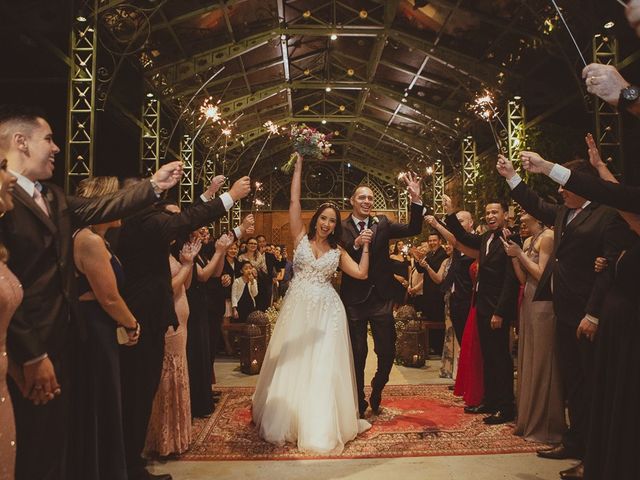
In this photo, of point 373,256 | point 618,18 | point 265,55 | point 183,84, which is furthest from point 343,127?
point 373,256

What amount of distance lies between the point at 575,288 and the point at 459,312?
2344mm

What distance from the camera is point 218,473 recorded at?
3.39m

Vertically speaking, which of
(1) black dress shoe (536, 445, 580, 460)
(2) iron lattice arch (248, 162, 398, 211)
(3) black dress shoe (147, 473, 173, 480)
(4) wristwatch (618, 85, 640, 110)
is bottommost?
(3) black dress shoe (147, 473, 173, 480)

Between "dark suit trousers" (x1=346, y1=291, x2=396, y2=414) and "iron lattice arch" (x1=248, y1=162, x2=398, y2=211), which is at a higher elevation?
"iron lattice arch" (x1=248, y1=162, x2=398, y2=211)

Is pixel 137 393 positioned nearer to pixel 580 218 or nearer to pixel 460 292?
pixel 580 218

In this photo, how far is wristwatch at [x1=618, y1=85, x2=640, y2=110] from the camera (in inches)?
85.8

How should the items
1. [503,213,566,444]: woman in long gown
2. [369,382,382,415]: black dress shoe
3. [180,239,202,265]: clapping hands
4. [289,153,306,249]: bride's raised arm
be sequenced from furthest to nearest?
[369,382,382,415]: black dress shoe
[289,153,306,249]: bride's raised arm
[503,213,566,444]: woman in long gown
[180,239,202,265]: clapping hands

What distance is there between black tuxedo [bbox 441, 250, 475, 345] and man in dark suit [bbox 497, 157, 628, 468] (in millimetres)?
1897

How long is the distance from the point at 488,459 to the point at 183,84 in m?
10.5

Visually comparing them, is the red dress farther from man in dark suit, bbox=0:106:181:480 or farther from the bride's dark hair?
man in dark suit, bbox=0:106:181:480

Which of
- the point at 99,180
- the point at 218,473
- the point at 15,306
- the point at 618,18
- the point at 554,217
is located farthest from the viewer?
the point at 618,18

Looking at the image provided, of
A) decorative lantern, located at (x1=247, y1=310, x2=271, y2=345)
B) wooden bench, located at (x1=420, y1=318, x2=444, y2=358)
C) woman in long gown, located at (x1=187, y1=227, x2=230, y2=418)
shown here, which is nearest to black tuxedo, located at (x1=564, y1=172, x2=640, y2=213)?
woman in long gown, located at (x1=187, y1=227, x2=230, y2=418)

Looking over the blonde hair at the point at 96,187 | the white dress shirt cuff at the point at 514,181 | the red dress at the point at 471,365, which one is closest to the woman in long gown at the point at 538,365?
the white dress shirt cuff at the point at 514,181

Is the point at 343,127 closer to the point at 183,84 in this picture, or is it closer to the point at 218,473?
the point at 183,84
